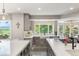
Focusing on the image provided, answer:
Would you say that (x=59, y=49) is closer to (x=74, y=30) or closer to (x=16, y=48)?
(x=16, y=48)

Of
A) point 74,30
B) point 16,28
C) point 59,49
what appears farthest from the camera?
point 74,30

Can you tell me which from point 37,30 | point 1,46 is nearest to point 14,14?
point 37,30

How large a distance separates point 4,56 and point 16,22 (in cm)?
684

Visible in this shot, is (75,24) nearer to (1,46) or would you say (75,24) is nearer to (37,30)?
(37,30)

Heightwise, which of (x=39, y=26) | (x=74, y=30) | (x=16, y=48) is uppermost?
(x=39, y=26)

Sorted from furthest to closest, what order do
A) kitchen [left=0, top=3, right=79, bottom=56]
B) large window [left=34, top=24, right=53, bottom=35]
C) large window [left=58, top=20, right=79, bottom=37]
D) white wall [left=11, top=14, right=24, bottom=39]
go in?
large window [left=34, top=24, right=53, bottom=35], large window [left=58, top=20, right=79, bottom=37], white wall [left=11, top=14, right=24, bottom=39], kitchen [left=0, top=3, right=79, bottom=56]

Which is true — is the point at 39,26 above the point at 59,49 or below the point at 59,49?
above

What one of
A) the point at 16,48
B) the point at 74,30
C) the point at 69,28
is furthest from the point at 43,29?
the point at 16,48

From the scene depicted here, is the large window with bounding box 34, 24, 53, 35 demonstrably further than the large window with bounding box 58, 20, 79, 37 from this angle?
Yes

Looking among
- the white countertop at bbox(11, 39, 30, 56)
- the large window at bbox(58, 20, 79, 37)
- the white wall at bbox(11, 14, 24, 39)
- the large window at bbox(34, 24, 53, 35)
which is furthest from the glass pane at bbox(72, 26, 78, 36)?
the white countertop at bbox(11, 39, 30, 56)

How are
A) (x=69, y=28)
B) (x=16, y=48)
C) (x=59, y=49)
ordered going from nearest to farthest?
(x=59, y=49)
(x=16, y=48)
(x=69, y=28)

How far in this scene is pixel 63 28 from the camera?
9.88 metres

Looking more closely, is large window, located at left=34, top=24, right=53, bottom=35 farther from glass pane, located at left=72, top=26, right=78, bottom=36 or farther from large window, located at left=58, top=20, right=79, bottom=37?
glass pane, located at left=72, top=26, right=78, bottom=36

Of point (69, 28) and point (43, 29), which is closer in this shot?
point (69, 28)
